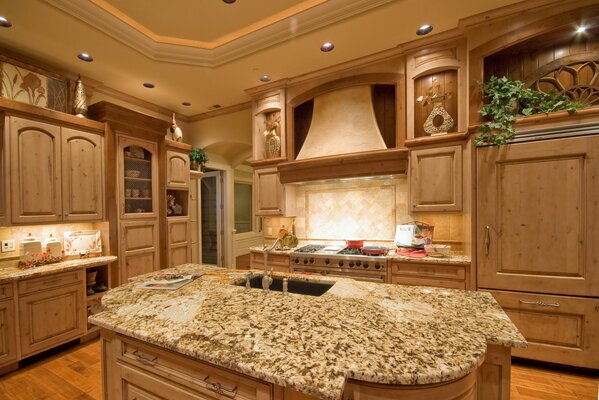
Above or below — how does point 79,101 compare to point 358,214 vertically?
above

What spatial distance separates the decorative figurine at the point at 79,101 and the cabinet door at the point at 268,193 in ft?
6.79

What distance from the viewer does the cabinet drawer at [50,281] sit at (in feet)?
7.61

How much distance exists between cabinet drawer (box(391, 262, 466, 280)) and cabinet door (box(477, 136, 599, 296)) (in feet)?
0.56

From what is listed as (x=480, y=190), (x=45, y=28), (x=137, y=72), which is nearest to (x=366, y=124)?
(x=480, y=190)

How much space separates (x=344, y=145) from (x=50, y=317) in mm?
3441

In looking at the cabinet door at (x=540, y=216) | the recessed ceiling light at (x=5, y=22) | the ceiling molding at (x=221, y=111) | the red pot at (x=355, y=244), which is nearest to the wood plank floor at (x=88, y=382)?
the cabinet door at (x=540, y=216)

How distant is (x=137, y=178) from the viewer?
3.42 metres

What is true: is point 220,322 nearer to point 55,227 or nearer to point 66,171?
point 66,171

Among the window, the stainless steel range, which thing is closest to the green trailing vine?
the stainless steel range

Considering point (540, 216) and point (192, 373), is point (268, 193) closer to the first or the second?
point (192, 373)

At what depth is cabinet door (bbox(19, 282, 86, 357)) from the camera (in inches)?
91.5

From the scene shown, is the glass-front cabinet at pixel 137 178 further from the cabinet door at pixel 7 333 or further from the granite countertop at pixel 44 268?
the cabinet door at pixel 7 333

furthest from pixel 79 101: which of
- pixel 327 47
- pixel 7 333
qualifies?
pixel 327 47

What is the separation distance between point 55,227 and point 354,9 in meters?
3.82
